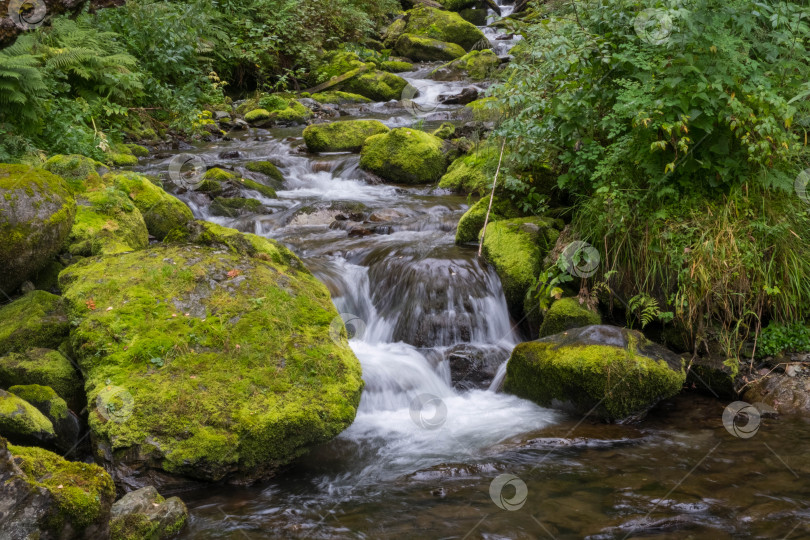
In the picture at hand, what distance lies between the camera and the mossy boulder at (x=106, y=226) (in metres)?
5.83

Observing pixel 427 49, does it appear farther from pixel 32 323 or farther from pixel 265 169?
pixel 32 323

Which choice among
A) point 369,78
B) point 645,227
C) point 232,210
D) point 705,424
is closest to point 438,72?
point 369,78

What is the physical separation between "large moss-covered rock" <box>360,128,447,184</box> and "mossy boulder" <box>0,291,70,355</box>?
273 inches

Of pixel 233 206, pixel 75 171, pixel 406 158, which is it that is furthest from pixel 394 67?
pixel 75 171

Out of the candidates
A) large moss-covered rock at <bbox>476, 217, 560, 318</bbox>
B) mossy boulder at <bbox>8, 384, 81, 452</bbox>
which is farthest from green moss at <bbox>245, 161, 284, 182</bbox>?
mossy boulder at <bbox>8, 384, 81, 452</bbox>

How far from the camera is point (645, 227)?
536 cm

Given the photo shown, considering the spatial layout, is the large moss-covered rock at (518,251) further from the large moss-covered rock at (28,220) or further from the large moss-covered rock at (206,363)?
the large moss-covered rock at (28,220)

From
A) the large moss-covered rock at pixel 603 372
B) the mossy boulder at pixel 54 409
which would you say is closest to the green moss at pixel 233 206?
the mossy boulder at pixel 54 409

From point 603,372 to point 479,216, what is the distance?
9.63 ft

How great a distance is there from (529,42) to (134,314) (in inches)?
199

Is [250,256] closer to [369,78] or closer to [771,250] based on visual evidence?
[771,250]

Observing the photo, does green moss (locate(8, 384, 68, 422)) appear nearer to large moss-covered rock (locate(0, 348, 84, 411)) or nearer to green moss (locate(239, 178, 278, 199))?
large moss-covered rock (locate(0, 348, 84, 411))

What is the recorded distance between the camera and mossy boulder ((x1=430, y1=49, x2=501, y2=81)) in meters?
19.2

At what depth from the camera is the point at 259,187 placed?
10180mm
